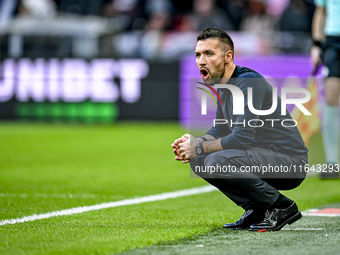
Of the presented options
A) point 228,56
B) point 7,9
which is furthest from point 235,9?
point 228,56

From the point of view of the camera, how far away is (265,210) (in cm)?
329

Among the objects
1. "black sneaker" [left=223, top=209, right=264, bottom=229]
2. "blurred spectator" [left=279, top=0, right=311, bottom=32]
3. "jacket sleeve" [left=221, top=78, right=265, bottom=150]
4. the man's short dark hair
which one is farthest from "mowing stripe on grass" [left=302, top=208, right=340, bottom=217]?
"blurred spectator" [left=279, top=0, right=311, bottom=32]

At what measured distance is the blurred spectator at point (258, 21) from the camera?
13353 millimetres

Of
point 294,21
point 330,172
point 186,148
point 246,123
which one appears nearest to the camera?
point 246,123

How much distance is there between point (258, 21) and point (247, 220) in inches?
418

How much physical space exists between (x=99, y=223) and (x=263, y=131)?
114 cm

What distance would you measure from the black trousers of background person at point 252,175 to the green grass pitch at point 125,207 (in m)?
0.22

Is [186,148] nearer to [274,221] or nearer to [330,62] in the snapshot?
[274,221]

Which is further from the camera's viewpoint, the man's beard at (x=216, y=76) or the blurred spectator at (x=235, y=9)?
the blurred spectator at (x=235, y=9)

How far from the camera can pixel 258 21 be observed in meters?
13.4

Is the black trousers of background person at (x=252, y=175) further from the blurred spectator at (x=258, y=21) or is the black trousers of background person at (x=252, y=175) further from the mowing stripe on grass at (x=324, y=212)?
the blurred spectator at (x=258, y=21)

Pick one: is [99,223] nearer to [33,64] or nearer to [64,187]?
[64,187]

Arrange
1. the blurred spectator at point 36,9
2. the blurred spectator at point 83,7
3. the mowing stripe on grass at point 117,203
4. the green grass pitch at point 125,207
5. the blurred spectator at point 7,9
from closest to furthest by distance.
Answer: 1. the green grass pitch at point 125,207
2. the mowing stripe on grass at point 117,203
3. the blurred spectator at point 36,9
4. the blurred spectator at point 7,9
5. the blurred spectator at point 83,7

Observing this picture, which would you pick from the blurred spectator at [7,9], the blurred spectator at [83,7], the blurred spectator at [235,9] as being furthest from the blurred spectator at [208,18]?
the blurred spectator at [7,9]
